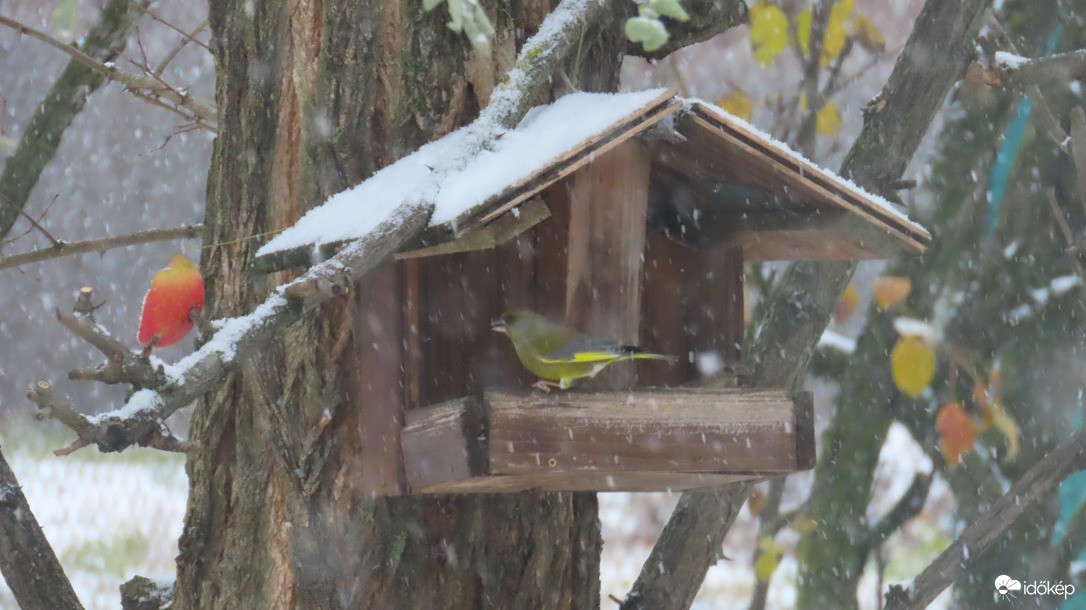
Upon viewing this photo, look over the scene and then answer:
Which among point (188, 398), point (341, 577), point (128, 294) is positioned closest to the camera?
point (188, 398)

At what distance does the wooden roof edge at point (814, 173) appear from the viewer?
6.42 ft

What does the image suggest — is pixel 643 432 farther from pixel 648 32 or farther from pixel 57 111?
pixel 57 111

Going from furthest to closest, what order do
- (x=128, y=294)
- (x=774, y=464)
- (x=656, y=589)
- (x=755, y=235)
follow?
(x=128, y=294) < (x=656, y=589) < (x=755, y=235) < (x=774, y=464)

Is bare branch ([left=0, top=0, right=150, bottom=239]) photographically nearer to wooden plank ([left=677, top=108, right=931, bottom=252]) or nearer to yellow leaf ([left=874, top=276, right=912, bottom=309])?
wooden plank ([left=677, top=108, right=931, bottom=252])

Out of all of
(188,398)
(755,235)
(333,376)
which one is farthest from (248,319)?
(755,235)

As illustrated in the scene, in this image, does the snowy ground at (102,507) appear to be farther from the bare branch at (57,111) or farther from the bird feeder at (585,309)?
the bird feeder at (585,309)

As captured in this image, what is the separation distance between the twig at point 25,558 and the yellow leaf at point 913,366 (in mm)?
2565

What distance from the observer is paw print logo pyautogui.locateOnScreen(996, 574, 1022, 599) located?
386cm

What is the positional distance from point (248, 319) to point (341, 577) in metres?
0.68

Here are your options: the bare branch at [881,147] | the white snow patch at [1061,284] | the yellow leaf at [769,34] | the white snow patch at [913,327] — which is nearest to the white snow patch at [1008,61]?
the bare branch at [881,147]

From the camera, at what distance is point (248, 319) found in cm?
167

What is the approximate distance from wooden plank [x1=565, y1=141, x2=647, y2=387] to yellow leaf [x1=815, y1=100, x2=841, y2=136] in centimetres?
181

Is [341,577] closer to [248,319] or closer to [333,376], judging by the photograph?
[333,376]

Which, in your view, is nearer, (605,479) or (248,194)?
(605,479)
